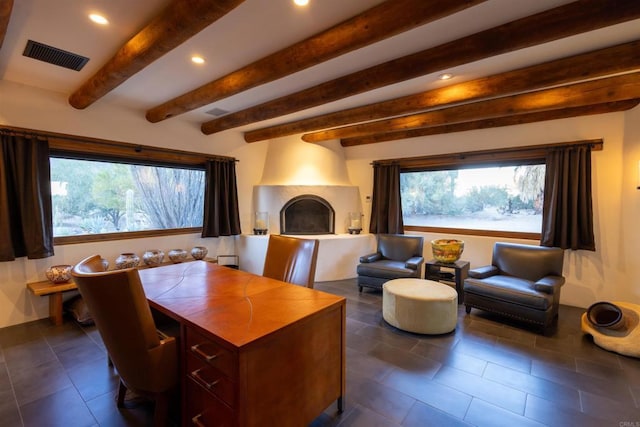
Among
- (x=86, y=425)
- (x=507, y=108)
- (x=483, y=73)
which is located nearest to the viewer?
(x=86, y=425)

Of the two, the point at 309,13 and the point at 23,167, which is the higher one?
the point at 309,13

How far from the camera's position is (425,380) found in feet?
7.22

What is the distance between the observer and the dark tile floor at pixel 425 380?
1826 millimetres

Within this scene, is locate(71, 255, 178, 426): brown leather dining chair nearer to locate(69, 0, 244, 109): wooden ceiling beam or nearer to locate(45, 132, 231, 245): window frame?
locate(69, 0, 244, 109): wooden ceiling beam

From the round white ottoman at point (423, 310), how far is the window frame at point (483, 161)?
1.84 m

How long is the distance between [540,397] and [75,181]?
5.06 metres

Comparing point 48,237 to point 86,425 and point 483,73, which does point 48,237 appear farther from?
point 483,73

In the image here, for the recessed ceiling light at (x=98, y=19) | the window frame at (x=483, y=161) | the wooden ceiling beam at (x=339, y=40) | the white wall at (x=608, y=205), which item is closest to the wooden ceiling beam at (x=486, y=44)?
the wooden ceiling beam at (x=339, y=40)

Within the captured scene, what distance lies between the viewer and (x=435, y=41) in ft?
7.07

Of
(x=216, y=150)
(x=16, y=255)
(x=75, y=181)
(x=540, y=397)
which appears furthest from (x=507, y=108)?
(x=16, y=255)

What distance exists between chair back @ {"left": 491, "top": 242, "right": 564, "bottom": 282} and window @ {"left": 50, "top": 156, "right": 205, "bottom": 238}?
4435 millimetres

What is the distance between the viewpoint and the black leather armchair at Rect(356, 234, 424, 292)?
4.00 m

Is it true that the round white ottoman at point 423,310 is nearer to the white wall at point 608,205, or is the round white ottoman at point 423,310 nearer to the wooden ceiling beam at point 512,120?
the white wall at point 608,205

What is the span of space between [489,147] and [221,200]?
13.6 ft
